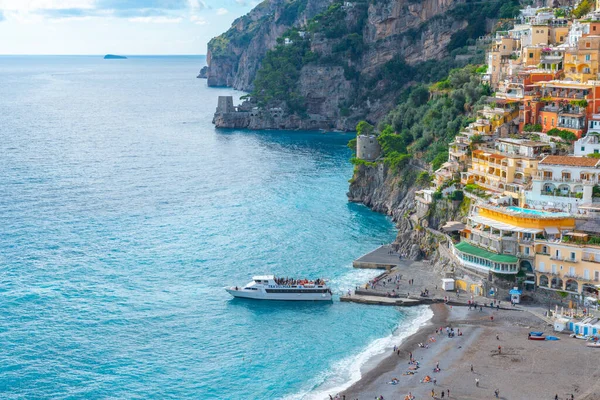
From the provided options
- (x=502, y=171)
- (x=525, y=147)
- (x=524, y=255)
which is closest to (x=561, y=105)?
(x=525, y=147)

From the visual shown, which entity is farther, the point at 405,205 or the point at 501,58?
the point at 501,58

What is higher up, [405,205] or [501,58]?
[501,58]

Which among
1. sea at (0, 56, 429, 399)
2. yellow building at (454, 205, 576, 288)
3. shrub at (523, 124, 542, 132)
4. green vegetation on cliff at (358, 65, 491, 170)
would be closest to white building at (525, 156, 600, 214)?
yellow building at (454, 205, 576, 288)

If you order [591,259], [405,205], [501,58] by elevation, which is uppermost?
[501,58]

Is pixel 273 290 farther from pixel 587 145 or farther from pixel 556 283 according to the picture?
pixel 587 145

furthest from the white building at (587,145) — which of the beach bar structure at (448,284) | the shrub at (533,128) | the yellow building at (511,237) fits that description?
the beach bar structure at (448,284)

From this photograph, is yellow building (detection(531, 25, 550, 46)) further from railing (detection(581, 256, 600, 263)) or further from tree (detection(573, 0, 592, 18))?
railing (detection(581, 256, 600, 263))

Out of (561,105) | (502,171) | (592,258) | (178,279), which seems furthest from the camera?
(561,105)
